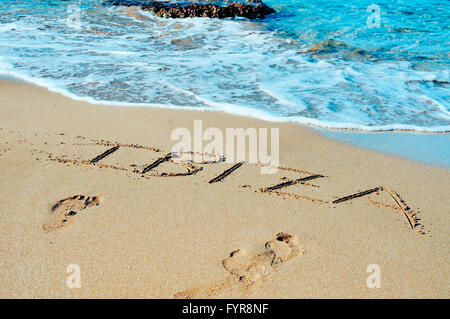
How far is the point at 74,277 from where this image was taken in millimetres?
1890

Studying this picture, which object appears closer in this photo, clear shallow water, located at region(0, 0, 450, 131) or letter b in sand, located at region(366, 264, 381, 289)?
letter b in sand, located at region(366, 264, 381, 289)

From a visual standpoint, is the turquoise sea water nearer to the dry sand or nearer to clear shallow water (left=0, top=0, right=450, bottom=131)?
clear shallow water (left=0, top=0, right=450, bottom=131)

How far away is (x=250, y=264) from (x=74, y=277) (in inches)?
35.3

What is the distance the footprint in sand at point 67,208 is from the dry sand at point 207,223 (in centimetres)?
1

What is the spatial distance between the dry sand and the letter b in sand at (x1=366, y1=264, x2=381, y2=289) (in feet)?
0.09

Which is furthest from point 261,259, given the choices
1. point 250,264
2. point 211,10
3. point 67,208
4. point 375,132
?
point 211,10

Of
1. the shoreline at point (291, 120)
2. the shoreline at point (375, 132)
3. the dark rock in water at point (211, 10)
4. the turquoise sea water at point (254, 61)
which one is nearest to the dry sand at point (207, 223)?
the shoreline at point (375, 132)

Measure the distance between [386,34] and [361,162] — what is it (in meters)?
5.83

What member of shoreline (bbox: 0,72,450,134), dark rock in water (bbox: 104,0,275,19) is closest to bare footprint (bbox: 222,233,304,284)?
shoreline (bbox: 0,72,450,134)

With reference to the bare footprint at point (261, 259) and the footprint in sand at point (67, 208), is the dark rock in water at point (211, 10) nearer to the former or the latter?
the footprint in sand at point (67, 208)

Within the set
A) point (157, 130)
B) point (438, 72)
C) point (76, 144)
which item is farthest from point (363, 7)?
point (76, 144)

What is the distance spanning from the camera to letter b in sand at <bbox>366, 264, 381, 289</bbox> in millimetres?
1914
